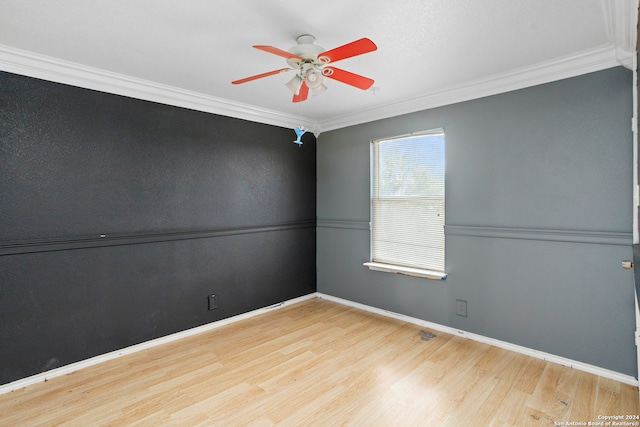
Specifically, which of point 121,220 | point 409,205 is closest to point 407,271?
point 409,205

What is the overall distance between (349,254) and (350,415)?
223 centimetres

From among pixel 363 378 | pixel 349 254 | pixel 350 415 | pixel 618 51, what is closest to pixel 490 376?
pixel 363 378

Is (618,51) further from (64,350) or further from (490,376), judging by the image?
(64,350)

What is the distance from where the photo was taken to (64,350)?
2.50 metres

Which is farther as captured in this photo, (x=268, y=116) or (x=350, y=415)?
(x=268, y=116)

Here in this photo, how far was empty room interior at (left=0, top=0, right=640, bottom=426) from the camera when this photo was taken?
1996 mm

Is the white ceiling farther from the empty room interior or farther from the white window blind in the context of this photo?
the white window blind

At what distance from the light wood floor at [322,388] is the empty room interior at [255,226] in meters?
0.02

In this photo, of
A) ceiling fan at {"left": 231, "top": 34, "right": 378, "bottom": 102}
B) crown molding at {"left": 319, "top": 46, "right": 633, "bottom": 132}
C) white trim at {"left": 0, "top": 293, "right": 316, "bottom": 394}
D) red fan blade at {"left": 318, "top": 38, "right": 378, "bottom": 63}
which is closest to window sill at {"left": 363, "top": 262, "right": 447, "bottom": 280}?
white trim at {"left": 0, "top": 293, "right": 316, "bottom": 394}

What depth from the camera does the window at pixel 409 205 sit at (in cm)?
330

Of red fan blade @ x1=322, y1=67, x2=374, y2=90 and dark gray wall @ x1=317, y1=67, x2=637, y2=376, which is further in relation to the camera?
dark gray wall @ x1=317, y1=67, x2=637, y2=376

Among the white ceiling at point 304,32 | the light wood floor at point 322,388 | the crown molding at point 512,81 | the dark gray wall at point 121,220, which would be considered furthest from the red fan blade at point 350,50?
the light wood floor at point 322,388

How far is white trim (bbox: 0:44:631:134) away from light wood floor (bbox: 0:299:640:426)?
7.30 ft

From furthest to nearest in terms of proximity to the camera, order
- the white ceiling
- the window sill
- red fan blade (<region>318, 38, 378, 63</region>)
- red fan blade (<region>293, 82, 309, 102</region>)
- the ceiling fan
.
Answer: the window sill
red fan blade (<region>293, 82, 309, 102</region>)
the ceiling fan
the white ceiling
red fan blade (<region>318, 38, 378, 63</region>)
